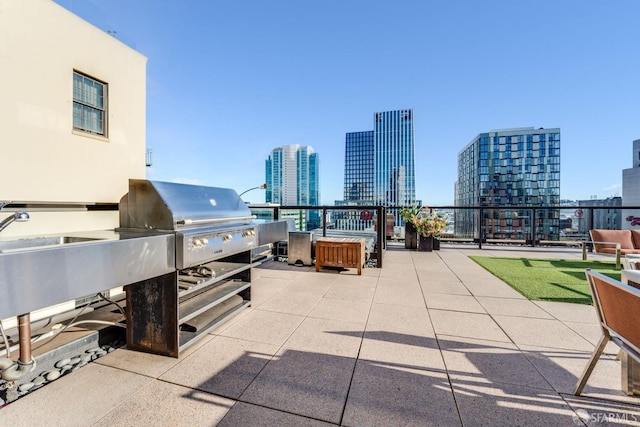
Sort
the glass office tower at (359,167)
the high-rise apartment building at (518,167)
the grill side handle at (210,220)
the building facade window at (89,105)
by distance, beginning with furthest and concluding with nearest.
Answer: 1. the glass office tower at (359,167)
2. the high-rise apartment building at (518,167)
3. the building facade window at (89,105)
4. the grill side handle at (210,220)

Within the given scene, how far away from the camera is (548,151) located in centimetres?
4984

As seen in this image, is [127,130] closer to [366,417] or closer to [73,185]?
[73,185]

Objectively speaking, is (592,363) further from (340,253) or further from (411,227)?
(411,227)

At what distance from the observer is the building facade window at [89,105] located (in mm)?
3494

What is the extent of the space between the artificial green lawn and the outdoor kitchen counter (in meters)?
4.51

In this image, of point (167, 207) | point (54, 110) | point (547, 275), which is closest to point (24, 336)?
point (167, 207)

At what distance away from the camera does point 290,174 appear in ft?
149

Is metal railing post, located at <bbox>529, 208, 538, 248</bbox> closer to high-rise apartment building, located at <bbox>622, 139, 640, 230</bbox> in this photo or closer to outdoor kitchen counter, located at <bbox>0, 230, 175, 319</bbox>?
outdoor kitchen counter, located at <bbox>0, 230, 175, 319</bbox>

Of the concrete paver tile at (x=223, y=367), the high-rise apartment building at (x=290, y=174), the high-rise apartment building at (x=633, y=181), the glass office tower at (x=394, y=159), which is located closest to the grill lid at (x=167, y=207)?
the concrete paver tile at (x=223, y=367)

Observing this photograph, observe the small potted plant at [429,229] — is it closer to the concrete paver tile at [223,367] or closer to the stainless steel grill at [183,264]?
the stainless steel grill at [183,264]

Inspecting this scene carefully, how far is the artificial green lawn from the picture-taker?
3.67m

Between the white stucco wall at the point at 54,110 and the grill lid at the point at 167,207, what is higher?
the white stucco wall at the point at 54,110

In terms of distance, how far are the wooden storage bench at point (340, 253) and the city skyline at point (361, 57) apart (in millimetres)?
2407

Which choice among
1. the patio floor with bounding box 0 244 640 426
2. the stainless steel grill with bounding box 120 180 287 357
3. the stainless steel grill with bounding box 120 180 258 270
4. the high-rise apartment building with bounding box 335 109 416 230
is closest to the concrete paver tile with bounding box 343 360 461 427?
the patio floor with bounding box 0 244 640 426
